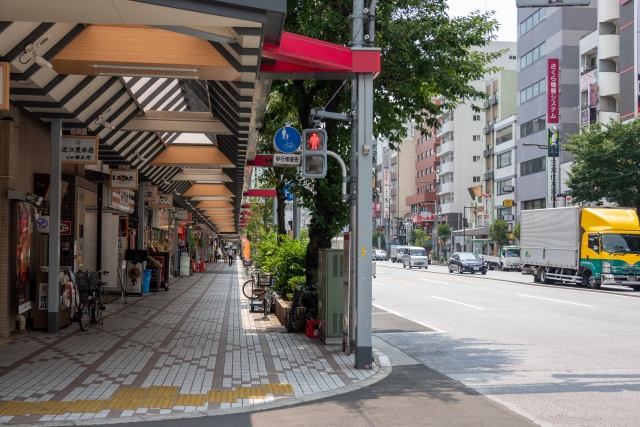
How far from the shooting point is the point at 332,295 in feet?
43.0

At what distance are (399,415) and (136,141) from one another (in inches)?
547

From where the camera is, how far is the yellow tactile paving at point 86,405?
26.2ft

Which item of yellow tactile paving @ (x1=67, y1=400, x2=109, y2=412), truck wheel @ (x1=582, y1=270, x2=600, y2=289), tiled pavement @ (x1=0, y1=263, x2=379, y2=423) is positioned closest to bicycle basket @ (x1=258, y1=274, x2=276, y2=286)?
tiled pavement @ (x1=0, y1=263, x2=379, y2=423)

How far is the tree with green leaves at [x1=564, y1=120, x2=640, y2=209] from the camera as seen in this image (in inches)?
1614

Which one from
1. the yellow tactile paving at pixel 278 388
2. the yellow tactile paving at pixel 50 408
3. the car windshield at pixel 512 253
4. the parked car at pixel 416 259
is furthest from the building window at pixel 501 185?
the yellow tactile paving at pixel 50 408

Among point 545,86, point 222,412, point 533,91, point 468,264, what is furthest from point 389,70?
point 533,91

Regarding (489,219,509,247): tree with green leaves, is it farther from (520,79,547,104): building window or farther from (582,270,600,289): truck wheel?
(582,270,600,289): truck wheel

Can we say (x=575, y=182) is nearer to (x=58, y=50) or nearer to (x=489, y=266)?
(x=489, y=266)

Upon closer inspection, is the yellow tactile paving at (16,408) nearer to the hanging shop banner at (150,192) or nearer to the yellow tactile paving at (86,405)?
the yellow tactile paving at (86,405)

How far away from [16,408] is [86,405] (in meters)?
0.70

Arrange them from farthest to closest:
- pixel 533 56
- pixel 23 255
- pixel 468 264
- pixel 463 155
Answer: pixel 463 155, pixel 533 56, pixel 468 264, pixel 23 255

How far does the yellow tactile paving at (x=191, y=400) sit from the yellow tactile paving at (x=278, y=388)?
0.82 m

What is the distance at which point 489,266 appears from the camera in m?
65.4

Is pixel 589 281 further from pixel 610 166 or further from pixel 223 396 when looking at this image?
pixel 223 396
